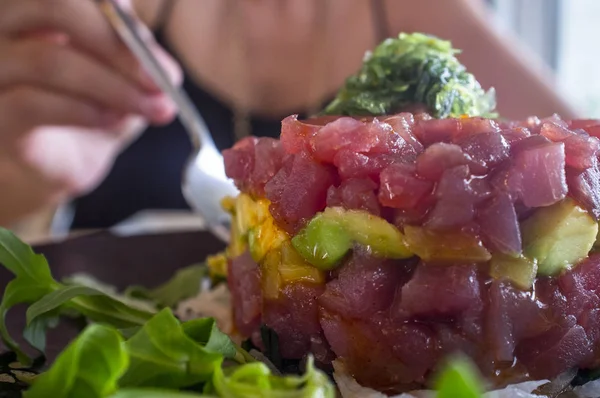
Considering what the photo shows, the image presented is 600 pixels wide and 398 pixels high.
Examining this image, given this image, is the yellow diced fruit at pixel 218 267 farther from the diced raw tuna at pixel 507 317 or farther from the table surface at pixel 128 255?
the diced raw tuna at pixel 507 317

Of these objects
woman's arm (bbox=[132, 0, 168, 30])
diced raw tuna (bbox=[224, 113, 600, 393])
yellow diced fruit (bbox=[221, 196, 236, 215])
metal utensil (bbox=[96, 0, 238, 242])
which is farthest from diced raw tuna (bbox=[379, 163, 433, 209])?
woman's arm (bbox=[132, 0, 168, 30])

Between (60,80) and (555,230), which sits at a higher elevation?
(555,230)

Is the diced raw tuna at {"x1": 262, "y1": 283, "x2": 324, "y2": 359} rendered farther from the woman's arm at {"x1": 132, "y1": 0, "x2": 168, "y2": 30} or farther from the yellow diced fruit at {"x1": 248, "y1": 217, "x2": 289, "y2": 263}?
the woman's arm at {"x1": 132, "y1": 0, "x2": 168, "y2": 30}

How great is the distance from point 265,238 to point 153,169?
7.58ft

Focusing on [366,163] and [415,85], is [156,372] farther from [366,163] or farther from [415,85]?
[415,85]

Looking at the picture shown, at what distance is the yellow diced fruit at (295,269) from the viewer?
0.82m

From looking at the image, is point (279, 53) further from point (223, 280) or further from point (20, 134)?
point (223, 280)

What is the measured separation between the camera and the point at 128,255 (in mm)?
1729

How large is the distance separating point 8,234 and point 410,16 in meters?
2.26

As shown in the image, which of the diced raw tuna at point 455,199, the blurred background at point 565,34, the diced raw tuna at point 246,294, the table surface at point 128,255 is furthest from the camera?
the blurred background at point 565,34

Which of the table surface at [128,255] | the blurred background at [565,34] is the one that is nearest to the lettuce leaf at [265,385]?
the table surface at [128,255]

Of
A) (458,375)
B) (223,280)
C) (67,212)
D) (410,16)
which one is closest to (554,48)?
(410,16)

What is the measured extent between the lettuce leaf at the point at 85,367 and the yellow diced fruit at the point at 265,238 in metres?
0.30

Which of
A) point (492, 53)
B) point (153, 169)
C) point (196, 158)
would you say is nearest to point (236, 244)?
point (196, 158)
